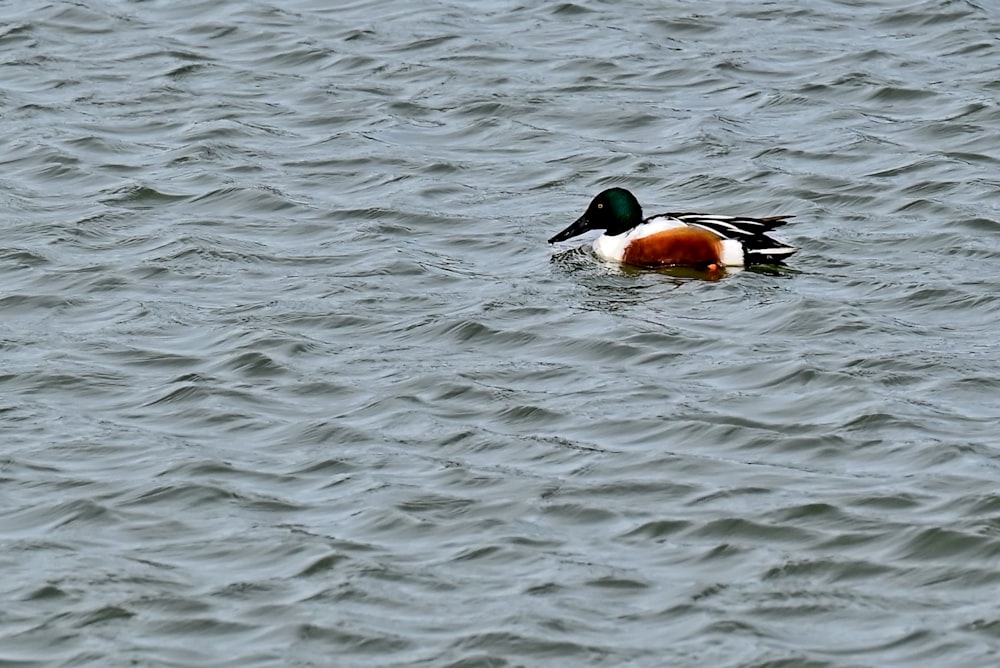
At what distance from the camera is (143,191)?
1495cm

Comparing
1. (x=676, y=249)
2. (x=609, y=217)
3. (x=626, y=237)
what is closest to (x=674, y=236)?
(x=676, y=249)

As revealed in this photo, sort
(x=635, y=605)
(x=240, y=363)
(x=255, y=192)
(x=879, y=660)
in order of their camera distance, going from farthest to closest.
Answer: (x=255, y=192)
(x=240, y=363)
(x=635, y=605)
(x=879, y=660)

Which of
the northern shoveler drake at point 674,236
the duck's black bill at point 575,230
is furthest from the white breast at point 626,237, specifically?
the duck's black bill at point 575,230

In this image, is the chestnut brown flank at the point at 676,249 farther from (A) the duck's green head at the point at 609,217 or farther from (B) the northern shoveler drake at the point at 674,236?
(A) the duck's green head at the point at 609,217

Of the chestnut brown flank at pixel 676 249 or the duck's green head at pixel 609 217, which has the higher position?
the duck's green head at pixel 609 217

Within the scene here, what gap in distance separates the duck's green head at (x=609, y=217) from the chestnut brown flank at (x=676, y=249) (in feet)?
0.80

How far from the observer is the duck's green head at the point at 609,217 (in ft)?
45.4

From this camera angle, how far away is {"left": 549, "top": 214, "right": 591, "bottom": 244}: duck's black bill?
13.8m

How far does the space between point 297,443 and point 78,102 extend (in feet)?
25.0

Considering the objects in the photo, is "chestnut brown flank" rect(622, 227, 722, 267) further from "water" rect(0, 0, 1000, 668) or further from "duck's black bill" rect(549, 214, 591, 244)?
"duck's black bill" rect(549, 214, 591, 244)

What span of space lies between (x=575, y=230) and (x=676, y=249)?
73cm

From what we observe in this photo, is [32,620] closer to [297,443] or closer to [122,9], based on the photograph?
[297,443]

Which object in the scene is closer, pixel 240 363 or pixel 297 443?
pixel 297 443

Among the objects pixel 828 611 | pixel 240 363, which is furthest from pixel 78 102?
pixel 828 611
